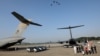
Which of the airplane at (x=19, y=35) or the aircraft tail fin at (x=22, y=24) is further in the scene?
the airplane at (x=19, y=35)

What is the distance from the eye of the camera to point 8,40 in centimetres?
4500

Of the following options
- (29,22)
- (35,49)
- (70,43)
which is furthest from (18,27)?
(70,43)

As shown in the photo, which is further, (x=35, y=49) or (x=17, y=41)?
(x=17, y=41)

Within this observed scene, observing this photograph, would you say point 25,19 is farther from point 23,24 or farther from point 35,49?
point 35,49

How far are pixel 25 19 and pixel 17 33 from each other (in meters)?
5.58

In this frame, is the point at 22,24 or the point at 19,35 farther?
the point at 19,35

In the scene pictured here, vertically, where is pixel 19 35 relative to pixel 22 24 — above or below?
below

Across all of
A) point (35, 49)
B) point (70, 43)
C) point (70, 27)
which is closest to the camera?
point (35, 49)

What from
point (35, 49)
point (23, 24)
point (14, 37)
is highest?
point (23, 24)

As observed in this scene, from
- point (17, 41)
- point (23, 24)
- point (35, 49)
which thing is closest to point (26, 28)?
point (23, 24)

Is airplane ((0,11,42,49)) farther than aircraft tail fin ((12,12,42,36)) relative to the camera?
Yes

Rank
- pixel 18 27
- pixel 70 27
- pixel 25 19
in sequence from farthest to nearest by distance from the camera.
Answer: pixel 70 27 < pixel 18 27 < pixel 25 19

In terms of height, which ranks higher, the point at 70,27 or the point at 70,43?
the point at 70,27

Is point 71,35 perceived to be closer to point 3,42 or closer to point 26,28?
point 26,28
